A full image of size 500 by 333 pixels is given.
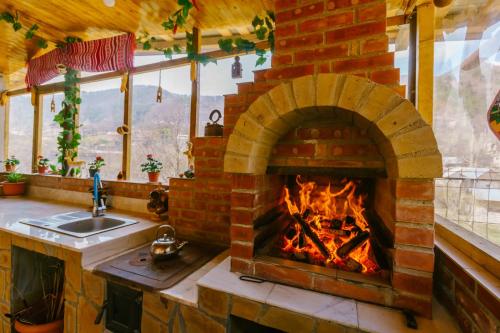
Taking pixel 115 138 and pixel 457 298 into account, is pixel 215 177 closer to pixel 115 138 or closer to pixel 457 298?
pixel 457 298

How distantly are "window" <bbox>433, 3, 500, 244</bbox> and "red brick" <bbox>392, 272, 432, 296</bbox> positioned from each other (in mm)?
357

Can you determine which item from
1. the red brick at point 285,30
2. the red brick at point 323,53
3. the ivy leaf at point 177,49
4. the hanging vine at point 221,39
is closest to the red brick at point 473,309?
the red brick at point 323,53

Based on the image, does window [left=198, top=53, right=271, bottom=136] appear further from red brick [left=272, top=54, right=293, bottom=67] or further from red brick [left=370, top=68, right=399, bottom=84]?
red brick [left=370, top=68, right=399, bottom=84]

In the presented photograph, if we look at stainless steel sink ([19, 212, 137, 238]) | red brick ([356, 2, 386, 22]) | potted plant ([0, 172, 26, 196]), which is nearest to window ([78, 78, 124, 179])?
stainless steel sink ([19, 212, 137, 238])

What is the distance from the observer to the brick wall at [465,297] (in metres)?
0.72

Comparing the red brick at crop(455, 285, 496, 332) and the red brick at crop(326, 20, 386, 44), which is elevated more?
the red brick at crop(326, 20, 386, 44)

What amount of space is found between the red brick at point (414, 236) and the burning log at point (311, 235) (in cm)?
38

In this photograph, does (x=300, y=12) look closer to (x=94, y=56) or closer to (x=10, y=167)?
(x=94, y=56)

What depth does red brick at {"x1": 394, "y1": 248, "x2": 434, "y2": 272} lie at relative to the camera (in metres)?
0.89

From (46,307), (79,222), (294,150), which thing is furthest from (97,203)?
(294,150)

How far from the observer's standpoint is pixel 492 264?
82cm

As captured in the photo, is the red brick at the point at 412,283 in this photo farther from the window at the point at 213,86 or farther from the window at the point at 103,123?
the window at the point at 103,123

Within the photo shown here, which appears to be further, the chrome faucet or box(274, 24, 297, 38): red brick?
the chrome faucet

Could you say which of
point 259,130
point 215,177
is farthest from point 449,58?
point 215,177
